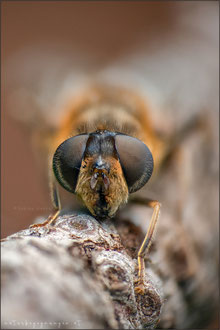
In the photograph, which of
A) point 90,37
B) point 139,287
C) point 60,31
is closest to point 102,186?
point 139,287

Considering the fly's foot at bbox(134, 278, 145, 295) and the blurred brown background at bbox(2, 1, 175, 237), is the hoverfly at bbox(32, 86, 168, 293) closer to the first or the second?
the fly's foot at bbox(134, 278, 145, 295)

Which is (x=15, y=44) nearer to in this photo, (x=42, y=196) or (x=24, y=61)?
(x=24, y=61)

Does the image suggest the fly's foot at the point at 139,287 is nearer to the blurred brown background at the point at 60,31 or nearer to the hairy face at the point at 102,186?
the hairy face at the point at 102,186

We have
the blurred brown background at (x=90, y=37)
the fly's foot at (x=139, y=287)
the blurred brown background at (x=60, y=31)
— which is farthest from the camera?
the blurred brown background at (x=60, y=31)

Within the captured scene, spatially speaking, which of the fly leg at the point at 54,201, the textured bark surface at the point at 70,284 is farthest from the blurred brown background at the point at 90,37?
the textured bark surface at the point at 70,284

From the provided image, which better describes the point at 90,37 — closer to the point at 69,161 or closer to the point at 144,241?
the point at 69,161

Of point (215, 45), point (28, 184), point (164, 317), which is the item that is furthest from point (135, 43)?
point (164, 317)

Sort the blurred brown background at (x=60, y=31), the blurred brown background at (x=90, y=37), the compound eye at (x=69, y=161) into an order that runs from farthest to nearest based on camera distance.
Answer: the blurred brown background at (x=60, y=31) → the blurred brown background at (x=90, y=37) → the compound eye at (x=69, y=161)
